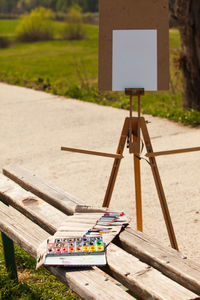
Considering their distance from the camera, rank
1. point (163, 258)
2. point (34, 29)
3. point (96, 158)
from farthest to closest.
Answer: point (34, 29) → point (96, 158) → point (163, 258)

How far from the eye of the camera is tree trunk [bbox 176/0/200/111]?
6922 millimetres

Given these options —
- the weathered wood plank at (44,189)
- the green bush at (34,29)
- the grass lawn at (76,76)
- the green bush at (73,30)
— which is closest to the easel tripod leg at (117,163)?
the weathered wood plank at (44,189)

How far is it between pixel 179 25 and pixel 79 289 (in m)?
5.69

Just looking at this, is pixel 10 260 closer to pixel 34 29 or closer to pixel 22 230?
pixel 22 230

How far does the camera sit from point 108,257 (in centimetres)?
238

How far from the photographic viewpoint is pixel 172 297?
1996 millimetres

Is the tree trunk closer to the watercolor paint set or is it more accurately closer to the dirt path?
the dirt path

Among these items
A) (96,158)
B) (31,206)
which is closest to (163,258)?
(31,206)

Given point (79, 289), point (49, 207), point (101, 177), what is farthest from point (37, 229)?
point (101, 177)

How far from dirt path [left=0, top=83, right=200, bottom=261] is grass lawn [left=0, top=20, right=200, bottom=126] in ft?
1.14

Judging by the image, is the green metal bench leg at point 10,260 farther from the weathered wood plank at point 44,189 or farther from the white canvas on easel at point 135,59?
the white canvas on easel at point 135,59

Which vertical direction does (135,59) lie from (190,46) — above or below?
below

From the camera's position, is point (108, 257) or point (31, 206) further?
point (31, 206)

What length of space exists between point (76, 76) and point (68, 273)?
1194 centimetres
